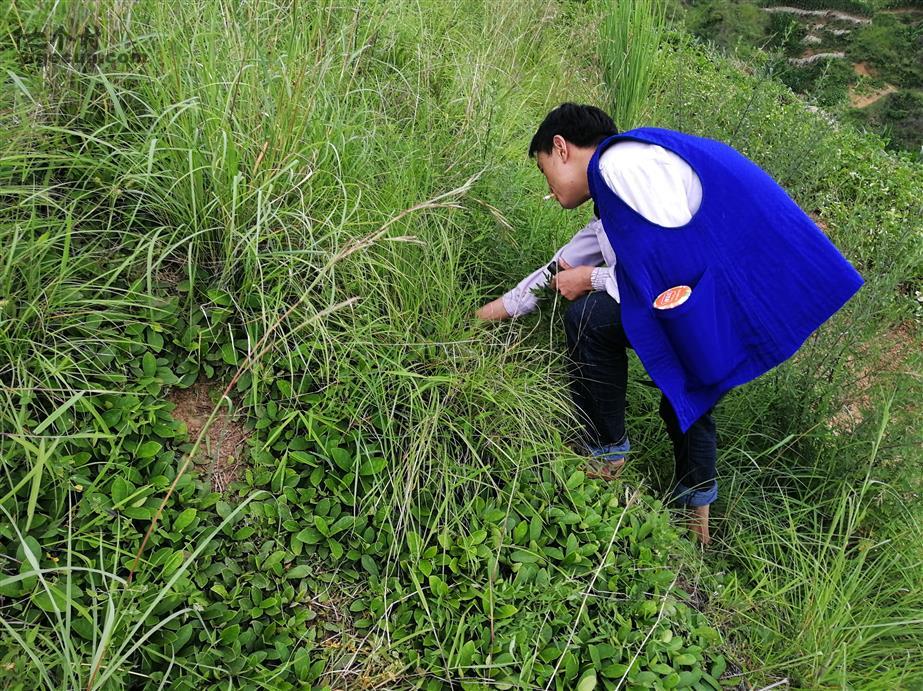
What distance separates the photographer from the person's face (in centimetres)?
225

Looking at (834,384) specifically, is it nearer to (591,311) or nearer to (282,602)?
(591,311)

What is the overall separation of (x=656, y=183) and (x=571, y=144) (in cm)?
42

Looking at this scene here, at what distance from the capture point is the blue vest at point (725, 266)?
6.45 feet

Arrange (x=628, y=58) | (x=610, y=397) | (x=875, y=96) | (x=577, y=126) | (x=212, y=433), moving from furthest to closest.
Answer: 1. (x=875, y=96)
2. (x=628, y=58)
3. (x=610, y=397)
4. (x=577, y=126)
5. (x=212, y=433)

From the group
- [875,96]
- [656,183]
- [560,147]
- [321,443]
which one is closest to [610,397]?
[656,183]

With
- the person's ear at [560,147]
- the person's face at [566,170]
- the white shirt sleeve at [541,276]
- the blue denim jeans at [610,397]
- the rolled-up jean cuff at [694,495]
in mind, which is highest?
the person's ear at [560,147]

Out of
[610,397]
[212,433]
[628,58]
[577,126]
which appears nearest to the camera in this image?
[212,433]

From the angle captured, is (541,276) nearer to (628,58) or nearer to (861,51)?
(628,58)

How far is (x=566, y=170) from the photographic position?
227 cm

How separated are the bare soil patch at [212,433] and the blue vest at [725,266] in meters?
1.24

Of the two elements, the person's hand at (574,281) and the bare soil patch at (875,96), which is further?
the bare soil patch at (875,96)

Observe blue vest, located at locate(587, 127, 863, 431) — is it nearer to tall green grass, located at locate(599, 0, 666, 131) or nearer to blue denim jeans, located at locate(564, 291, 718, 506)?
blue denim jeans, located at locate(564, 291, 718, 506)

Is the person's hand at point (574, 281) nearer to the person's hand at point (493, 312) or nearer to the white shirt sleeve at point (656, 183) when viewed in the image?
the person's hand at point (493, 312)

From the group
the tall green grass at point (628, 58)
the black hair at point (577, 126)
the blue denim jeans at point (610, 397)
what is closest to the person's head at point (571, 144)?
the black hair at point (577, 126)
